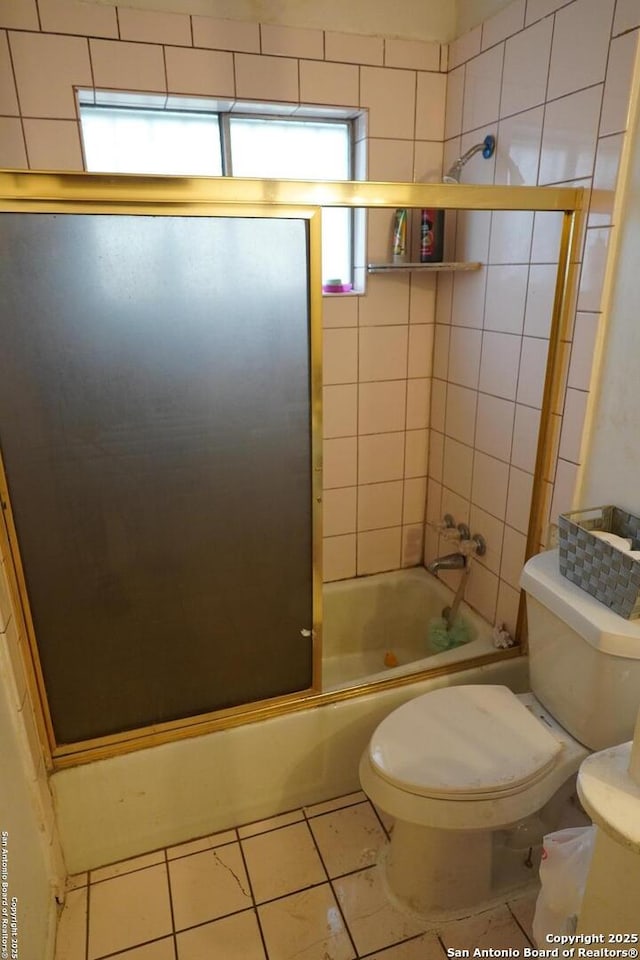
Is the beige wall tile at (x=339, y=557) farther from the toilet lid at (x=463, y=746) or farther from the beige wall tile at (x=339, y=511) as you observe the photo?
the toilet lid at (x=463, y=746)

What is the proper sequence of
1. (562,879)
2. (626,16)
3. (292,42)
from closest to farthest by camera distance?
(562,879) < (626,16) < (292,42)

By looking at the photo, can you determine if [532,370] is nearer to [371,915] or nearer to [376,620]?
[376,620]

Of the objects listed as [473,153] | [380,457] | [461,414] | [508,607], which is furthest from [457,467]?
[473,153]

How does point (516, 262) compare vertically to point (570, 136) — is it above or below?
below

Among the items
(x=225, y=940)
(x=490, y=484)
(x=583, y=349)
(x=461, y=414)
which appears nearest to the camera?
(x=225, y=940)

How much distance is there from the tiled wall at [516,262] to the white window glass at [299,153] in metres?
0.36

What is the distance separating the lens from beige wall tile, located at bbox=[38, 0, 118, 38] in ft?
4.94

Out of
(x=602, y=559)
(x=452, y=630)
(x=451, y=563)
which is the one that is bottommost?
(x=452, y=630)

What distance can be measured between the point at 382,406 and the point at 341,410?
0.53 feet

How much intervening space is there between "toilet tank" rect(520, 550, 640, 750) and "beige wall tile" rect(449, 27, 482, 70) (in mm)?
1482

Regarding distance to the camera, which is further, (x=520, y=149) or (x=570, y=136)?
(x=520, y=149)

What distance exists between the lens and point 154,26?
1586mm

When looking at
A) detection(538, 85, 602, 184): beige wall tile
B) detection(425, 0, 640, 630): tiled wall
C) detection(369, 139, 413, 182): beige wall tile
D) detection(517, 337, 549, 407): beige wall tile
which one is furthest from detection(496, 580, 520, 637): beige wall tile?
detection(369, 139, 413, 182): beige wall tile

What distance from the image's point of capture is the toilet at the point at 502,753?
126 centimetres
